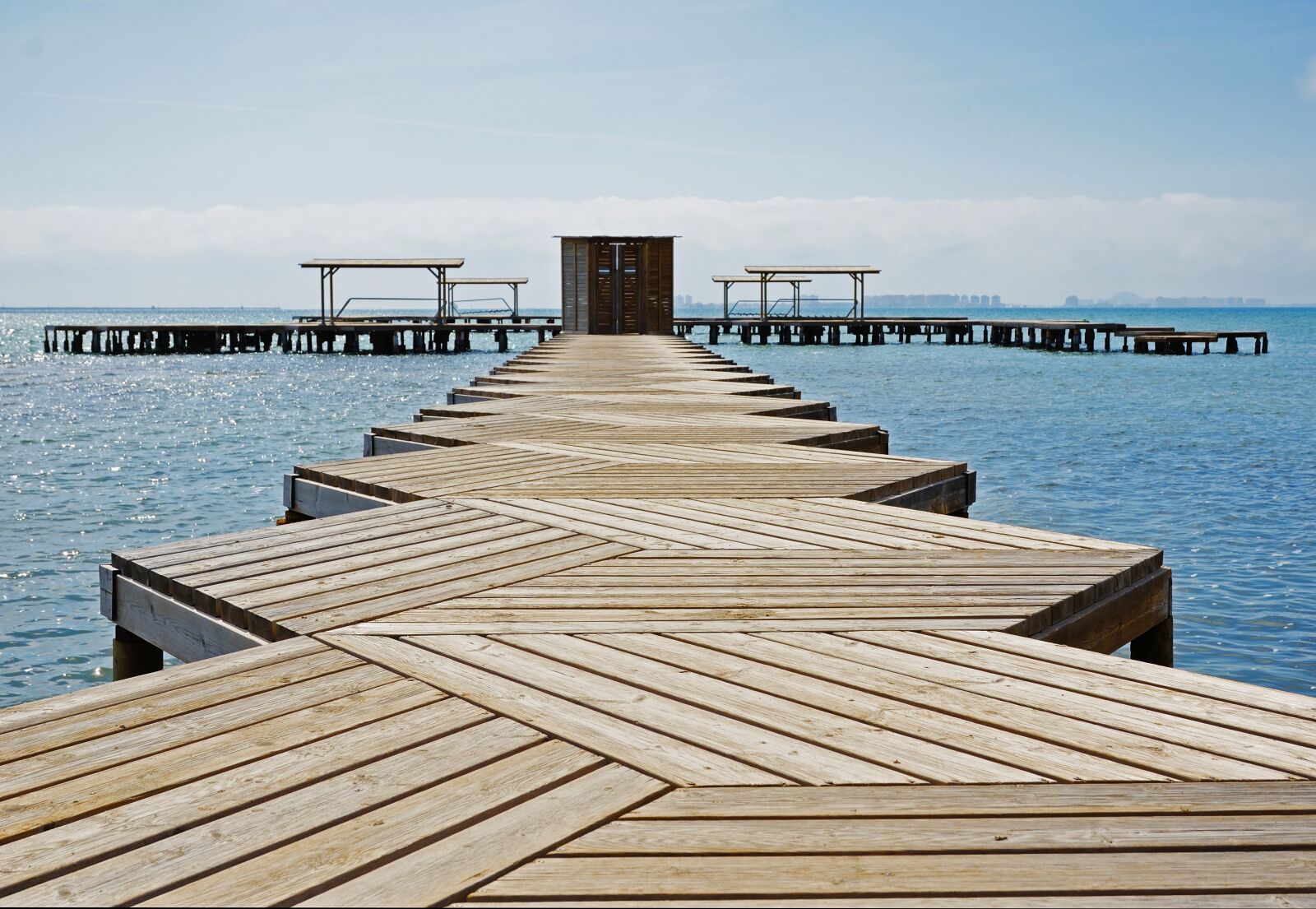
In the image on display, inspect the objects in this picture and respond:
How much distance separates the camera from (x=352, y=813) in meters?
2.04

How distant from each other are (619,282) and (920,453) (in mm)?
19462

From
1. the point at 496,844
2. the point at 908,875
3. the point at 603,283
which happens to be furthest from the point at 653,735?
the point at 603,283

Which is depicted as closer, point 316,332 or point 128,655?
point 128,655

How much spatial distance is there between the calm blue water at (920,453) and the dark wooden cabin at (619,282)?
169 inches

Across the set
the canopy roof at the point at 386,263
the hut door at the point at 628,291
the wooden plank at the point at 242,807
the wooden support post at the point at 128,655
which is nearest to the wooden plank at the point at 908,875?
the wooden plank at the point at 242,807

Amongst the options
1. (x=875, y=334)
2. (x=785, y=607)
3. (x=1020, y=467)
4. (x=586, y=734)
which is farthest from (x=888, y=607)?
(x=875, y=334)

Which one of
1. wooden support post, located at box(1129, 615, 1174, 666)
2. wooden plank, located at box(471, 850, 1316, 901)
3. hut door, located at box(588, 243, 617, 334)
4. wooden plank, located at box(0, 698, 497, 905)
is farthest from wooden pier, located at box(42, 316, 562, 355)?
wooden plank, located at box(471, 850, 1316, 901)

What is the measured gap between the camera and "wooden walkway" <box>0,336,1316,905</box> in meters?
1.85

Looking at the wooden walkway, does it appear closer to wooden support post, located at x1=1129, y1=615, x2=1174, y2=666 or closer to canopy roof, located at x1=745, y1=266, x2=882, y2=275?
wooden support post, located at x1=1129, y1=615, x2=1174, y2=666

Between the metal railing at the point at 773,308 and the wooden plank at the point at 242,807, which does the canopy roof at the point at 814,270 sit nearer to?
the metal railing at the point at 773,308

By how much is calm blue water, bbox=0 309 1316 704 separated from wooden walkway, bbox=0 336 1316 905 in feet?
12.6

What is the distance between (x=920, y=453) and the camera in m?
16.8

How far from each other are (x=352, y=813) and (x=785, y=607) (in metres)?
1.69

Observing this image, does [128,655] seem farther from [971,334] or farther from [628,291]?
[971,334]
